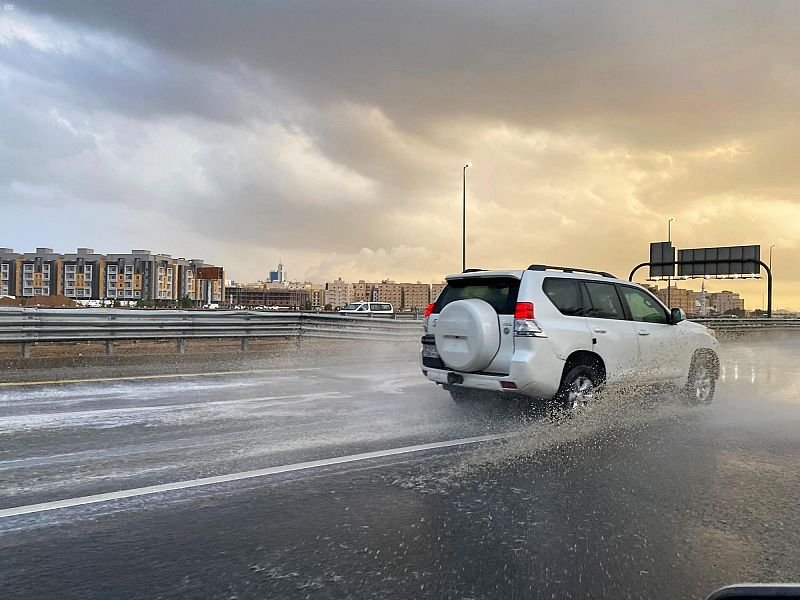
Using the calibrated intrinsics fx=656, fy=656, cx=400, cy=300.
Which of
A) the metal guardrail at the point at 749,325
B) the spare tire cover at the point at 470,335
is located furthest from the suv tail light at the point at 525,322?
the metal guardrail at the point at 749,325

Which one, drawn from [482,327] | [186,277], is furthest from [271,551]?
[186,277]

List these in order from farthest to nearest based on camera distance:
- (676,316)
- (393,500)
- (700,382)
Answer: (700,382) → (676,316) → (393,500)

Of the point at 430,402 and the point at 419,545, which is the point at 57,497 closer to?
the point at 419,545

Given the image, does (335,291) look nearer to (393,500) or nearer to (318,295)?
(318,295)

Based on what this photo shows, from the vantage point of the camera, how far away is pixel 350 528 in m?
3.99

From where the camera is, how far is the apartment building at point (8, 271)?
138 metres

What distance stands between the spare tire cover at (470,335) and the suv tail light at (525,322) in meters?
0.25

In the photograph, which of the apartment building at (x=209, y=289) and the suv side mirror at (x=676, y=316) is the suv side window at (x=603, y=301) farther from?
the apartment building at (x=209, y=289)

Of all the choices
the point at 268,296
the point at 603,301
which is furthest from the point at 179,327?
the point at 268,296

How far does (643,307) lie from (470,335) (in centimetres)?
290

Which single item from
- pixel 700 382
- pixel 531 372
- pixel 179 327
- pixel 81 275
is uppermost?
pixel 81 275

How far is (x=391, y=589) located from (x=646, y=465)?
132 inches

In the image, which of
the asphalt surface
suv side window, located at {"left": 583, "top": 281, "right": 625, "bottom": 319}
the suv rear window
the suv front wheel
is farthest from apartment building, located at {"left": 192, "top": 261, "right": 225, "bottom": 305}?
the asphalt surface

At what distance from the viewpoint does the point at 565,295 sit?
316 inches
